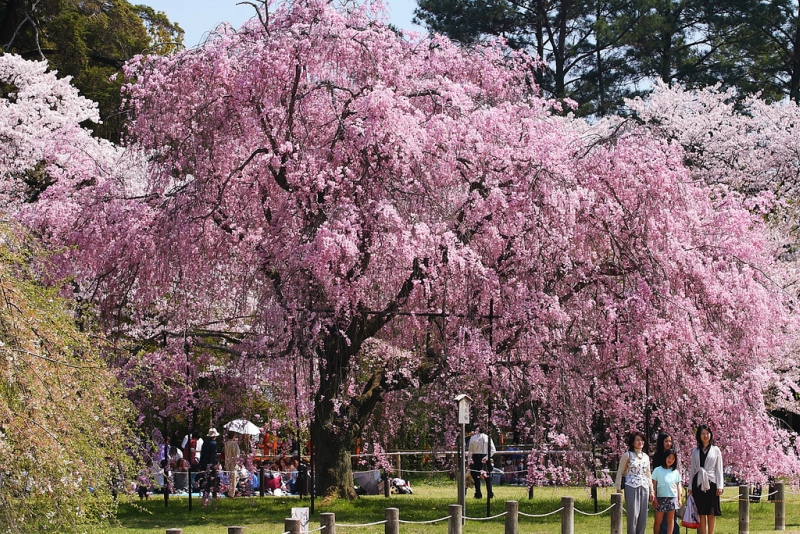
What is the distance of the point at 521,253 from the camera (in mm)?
15234

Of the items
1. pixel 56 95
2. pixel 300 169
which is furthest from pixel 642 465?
pixel 56 95

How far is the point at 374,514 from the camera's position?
15047 millimetres

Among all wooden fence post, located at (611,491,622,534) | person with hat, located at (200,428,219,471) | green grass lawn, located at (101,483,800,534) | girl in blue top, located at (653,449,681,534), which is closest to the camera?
girl in blue top, located at (653,449,681,534)

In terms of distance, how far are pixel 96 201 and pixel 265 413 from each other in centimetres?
970

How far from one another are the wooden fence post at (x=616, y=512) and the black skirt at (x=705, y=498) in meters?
0.85

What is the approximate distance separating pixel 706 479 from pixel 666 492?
0.53 m

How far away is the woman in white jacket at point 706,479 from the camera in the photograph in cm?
1185

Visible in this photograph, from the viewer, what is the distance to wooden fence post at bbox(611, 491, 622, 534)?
39.2 feet

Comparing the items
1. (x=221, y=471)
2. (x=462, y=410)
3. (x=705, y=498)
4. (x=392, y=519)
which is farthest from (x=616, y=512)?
(x=221, y=471)

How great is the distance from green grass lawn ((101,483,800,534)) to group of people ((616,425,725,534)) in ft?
6.13

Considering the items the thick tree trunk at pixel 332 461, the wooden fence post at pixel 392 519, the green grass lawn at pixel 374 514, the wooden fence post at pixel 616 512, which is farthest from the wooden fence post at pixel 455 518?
the thick tree trunk at pixel 332 461

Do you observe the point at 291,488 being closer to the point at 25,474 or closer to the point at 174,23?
the point at 25,474

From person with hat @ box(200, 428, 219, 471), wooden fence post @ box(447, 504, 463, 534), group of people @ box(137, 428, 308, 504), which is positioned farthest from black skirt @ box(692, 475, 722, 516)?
person with hat @ box(200, 428, 219, 471)

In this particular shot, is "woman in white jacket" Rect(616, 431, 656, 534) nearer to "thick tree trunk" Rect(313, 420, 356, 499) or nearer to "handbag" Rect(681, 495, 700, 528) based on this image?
"handbag" Rect(681, 495, 700, 528)
